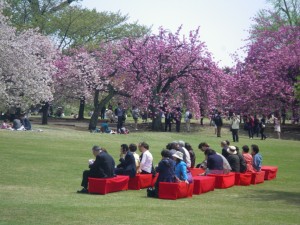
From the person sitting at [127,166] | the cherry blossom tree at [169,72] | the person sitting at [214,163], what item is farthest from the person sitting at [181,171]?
the cherry blossom tree at [169,72]

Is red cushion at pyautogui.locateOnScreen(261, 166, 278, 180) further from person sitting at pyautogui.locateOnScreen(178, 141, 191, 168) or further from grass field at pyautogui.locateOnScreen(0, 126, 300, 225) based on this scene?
person sitting at pyautogui.locateOnScreen(178, 141, 191, 168)

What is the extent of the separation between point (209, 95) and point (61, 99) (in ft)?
52.8

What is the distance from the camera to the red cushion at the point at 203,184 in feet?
59.0

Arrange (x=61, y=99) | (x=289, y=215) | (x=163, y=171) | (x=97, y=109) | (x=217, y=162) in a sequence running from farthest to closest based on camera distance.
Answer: (x=61, y=99) → (x=97, y=109) → (x=217, y=162) → (x=163, y=171) → (x=289, y=215)

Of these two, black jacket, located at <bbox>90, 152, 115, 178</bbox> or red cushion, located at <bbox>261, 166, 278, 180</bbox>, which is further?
red cushion, located at <bbox>261, 166, 278, 180</bbox>

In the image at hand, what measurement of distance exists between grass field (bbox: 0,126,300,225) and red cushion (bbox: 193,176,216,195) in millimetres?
277

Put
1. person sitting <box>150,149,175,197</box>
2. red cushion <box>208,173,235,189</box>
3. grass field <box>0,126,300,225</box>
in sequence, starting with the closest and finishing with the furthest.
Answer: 1. grass field <box>0,126,300,225</box>
2. person sitting <box>150,149,175,197</box>
3. red cushion <box>208,173,235,189</box>

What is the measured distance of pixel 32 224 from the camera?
1123 cm

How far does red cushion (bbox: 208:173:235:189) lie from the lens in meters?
19.6

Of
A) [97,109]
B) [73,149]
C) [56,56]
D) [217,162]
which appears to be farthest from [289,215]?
[56,56]

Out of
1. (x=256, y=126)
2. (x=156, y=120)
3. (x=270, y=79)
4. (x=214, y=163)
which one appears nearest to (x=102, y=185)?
(x=214, y=163)

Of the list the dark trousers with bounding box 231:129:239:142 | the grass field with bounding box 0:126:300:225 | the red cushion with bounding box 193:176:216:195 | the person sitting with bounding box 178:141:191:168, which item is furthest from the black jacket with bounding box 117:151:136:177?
the dark trousers with bounding box 231:129:239:142

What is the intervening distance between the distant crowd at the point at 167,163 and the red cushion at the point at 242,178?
0.26 metres

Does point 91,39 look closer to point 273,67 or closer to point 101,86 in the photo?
point 101,86
